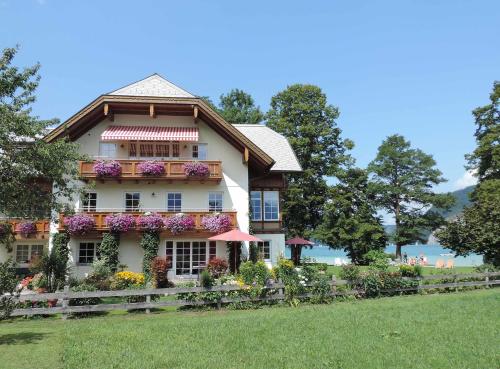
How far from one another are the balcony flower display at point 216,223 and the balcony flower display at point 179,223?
0.74 m

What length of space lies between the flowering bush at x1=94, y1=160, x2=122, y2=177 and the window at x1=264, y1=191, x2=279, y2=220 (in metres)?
9.48

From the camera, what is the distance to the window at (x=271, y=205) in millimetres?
28469

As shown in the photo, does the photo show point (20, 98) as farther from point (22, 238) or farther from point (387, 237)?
point (387, 237)

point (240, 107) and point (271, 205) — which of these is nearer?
point (271, 205)

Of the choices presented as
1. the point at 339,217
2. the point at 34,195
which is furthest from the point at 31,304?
the point at 339,217

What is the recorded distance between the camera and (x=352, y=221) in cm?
4144

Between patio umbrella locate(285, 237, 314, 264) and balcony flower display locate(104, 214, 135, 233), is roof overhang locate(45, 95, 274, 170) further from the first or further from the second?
patio umbrella locate(285, 237, 314, 264)

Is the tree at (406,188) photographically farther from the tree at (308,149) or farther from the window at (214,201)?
the window at (214,201)

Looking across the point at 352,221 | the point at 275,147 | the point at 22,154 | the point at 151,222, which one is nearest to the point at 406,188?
the point at 352,221

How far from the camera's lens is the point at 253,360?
8.65 m

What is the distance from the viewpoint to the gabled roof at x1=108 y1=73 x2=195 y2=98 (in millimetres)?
26000

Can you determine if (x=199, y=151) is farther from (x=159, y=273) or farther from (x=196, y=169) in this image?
(x=159, y=273)

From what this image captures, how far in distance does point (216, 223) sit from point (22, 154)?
485 inches

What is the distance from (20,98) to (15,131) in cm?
188
